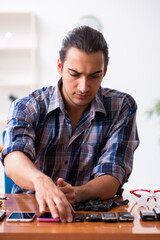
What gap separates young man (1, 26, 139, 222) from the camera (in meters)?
1.44

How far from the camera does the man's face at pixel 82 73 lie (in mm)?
1444

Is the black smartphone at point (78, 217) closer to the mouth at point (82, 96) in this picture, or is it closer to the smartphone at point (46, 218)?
the smartphone at point (46, 218)

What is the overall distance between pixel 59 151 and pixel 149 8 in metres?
3.45

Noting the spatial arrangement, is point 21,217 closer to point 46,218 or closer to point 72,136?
point 46,218

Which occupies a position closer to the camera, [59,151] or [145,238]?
[145,238]

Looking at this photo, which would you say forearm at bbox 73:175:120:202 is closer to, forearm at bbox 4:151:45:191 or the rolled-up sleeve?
forearm at bbox 4:151:45:191

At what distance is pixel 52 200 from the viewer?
1.05 meters

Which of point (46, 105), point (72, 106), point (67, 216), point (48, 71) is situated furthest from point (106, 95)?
point (48, 71)

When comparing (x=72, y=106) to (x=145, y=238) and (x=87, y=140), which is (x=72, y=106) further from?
(x=145, y=238)

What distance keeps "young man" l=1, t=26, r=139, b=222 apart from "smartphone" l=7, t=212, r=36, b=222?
0.30 meters

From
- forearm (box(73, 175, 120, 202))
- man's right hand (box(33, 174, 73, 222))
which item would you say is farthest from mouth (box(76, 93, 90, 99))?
man's right hand (box(33, 174, 73, 222))

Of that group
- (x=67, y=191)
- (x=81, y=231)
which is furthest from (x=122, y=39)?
(x=81, y=231)

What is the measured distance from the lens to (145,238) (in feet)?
2.89

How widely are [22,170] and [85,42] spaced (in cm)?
58
